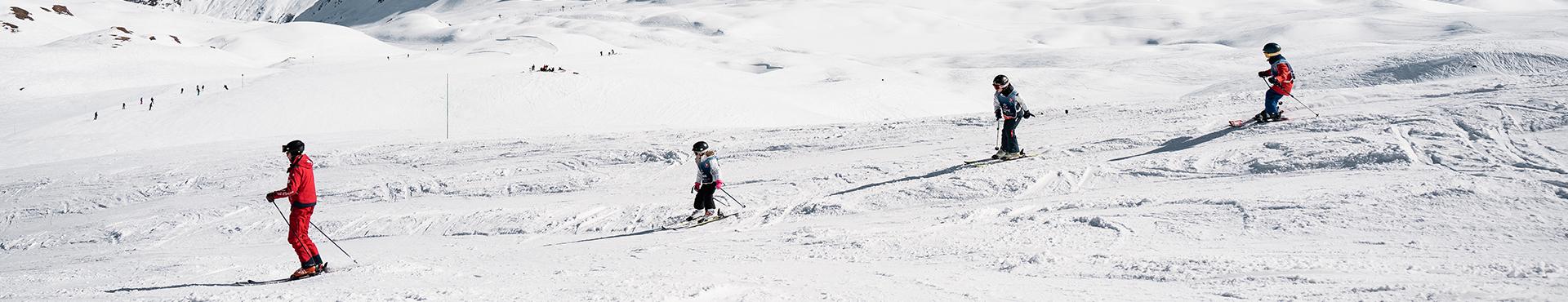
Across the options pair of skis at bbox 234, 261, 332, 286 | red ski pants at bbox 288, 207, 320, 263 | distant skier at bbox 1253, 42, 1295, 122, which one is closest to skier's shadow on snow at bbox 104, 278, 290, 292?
pair of skis at bbox 234, 261, 332, 286

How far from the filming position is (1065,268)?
7320 mm

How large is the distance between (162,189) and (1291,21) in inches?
2556

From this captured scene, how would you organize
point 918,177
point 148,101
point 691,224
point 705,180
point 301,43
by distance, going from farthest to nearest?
point 301,43
point 148,101
point 918,177
point 705,180
point 691,224

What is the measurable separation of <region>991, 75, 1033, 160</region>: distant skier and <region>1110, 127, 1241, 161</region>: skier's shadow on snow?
4.46ft

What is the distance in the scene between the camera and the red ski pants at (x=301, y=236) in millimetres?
8852

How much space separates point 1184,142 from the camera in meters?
13.7

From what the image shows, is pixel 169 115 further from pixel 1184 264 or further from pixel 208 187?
pixel 1184 264

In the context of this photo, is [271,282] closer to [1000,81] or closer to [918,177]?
[918,177]

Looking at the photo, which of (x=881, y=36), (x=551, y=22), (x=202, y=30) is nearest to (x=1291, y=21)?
(x=881, y=36)

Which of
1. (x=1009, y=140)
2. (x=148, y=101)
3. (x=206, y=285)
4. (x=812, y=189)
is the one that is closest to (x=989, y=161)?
(x=1009, y=140)

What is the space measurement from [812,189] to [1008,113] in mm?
2811

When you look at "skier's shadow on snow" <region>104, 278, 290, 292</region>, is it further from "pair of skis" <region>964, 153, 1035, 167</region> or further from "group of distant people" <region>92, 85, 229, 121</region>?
"group of distant people" <region>92, 85, 229, 121</region>

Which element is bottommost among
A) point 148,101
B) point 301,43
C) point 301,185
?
point 301,43

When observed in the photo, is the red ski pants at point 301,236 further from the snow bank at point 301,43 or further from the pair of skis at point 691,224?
the snow bank at point 301,43
